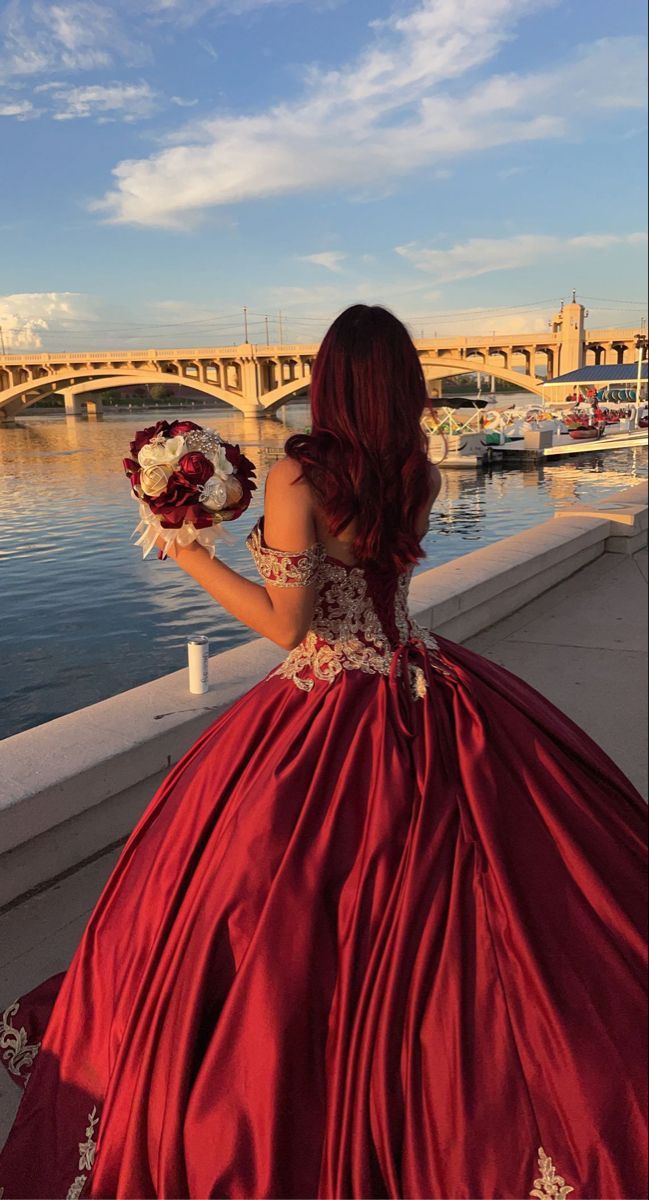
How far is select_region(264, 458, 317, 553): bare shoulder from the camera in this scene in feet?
5.08

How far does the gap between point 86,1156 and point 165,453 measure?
1308 millimetres

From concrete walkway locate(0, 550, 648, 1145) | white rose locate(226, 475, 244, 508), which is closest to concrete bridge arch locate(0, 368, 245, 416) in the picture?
concrete walkway locate(0, 550, 648, 1145)

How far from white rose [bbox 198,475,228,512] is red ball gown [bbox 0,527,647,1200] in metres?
0.11

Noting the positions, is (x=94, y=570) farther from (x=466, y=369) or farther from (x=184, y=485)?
(x=466, y=369)

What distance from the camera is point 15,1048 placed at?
183cm

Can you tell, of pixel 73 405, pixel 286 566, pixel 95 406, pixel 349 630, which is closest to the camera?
pixel 286 566

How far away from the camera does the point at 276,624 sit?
1.62 metres

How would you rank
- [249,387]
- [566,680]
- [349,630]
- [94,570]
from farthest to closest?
[249,387] < [94,570] < [566,680] < [349,630]

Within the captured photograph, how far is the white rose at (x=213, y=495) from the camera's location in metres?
1.60

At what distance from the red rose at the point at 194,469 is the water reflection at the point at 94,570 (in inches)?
7.1

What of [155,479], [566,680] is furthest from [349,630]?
[566,680]

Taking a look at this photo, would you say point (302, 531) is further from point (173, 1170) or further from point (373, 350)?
point (173, 1170)

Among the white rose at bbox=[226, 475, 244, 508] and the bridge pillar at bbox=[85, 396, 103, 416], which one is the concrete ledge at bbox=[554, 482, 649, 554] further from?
the bridge pillar at bbox=[85, 396, 103, 416]

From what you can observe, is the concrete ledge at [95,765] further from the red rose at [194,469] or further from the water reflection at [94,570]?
the water reflection at [94,570]
